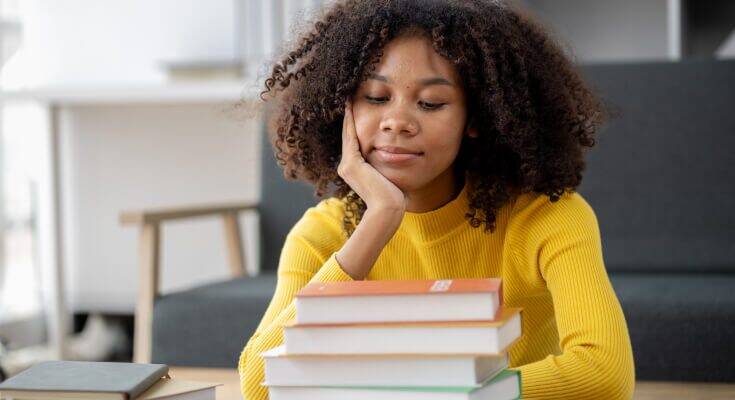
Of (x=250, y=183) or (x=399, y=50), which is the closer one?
(x=399, y=50)

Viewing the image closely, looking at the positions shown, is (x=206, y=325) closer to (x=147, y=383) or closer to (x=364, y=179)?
(x=364, y=179)

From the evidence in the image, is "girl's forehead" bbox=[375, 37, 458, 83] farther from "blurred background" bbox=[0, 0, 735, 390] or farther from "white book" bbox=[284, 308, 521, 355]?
"blurred background" bbox=[0, 0, 735, 390]

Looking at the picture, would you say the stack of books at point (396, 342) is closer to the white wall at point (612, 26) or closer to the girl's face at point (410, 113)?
the girl's face at point (410, 113)

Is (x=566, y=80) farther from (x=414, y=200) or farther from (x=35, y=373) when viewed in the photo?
(x=35, y=373)

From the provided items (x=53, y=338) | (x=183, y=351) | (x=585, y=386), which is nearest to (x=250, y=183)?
(x=53, y=338)

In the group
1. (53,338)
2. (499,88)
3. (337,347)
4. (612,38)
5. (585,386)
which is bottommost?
(53,338)

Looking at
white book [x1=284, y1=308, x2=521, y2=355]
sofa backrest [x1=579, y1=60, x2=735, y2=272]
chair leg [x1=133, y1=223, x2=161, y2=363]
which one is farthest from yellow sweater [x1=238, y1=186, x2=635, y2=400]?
sofa backrest [x1=579, y1=60, x2=735, y2=272]

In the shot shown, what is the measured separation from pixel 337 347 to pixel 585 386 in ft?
1.23

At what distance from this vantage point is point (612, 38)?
134 inches

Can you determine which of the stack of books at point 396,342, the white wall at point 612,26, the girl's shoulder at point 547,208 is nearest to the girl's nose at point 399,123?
the girl's shoulder at point 547,208

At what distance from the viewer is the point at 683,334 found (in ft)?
6.47

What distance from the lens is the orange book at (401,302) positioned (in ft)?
2.85

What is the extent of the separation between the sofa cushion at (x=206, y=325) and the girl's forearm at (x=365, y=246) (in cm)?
101

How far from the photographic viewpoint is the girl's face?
1257mm
